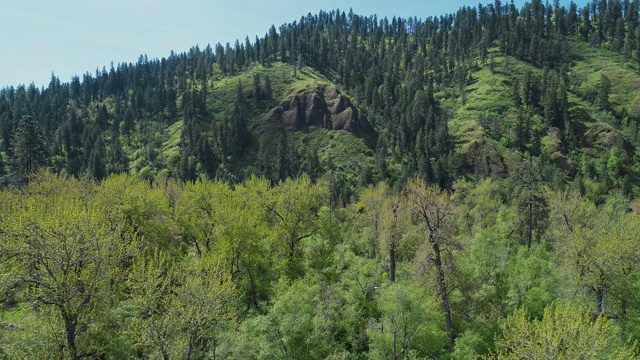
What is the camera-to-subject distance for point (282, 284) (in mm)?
40125

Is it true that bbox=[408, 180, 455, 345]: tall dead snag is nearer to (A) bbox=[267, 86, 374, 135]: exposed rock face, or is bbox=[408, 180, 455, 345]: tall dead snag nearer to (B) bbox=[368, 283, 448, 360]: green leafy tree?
(B) bbox=[368, 283, 448, 360]: green leafy tree

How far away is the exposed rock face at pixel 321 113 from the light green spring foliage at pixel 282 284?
358 feet

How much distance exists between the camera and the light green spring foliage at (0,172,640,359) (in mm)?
25984

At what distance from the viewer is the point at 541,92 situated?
579ft

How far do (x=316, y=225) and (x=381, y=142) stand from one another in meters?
109

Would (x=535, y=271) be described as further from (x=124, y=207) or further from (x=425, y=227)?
(x=124, y=207)

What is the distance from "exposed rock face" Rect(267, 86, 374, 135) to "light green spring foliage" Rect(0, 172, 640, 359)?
10904cm

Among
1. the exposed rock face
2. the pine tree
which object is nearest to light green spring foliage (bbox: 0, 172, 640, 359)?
the pine tree

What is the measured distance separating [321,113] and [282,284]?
146 m

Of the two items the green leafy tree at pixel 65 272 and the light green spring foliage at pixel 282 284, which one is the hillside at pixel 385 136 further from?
the green leafy tree at pixel 65 272

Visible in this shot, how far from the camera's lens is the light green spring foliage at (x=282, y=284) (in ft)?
85.3

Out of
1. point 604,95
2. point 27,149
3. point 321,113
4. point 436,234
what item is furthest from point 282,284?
point 604,95

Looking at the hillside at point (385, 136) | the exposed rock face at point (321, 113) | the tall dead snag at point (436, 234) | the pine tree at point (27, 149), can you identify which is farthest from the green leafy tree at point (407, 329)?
the exposed rock face at point (321, 113)

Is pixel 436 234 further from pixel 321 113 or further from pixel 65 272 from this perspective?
pixel 321 113
